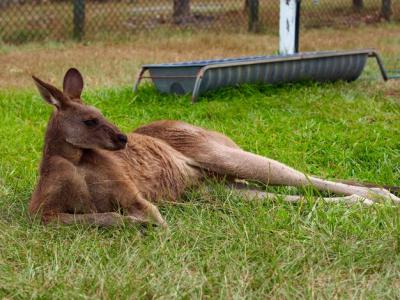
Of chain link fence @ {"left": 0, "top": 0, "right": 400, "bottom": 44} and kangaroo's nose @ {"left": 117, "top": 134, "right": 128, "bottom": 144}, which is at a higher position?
kangaroo's nose @ {"left": 117, "top": 134, "right": 128, "bottom": 144}

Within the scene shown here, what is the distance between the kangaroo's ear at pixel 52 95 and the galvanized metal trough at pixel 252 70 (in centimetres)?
289

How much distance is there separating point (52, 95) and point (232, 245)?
116 cm

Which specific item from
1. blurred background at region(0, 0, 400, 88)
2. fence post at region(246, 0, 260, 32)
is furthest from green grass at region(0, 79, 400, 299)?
fence post at region(246, 0, 260, 32)

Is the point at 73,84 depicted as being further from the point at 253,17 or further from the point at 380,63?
the point at 253,17

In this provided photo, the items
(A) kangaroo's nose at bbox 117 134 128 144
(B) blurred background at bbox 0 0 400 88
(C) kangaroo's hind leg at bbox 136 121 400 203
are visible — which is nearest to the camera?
(A) kangaroo's nose at bbox 117 134 128 144

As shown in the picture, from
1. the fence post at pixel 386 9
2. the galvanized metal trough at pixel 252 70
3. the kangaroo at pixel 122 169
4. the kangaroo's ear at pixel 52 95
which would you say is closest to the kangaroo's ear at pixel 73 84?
the kangaroo at pixel 122 169

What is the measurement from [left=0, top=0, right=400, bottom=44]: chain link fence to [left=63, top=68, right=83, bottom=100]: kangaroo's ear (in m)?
7.70

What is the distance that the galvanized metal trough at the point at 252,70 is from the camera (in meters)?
6.95

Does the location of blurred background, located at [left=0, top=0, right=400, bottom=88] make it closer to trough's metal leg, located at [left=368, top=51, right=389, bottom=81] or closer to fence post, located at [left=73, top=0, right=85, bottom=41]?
fence post, located at [left=73, top=0, right=85, bottom=41]

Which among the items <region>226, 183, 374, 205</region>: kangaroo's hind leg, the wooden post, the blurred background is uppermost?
the wooden post

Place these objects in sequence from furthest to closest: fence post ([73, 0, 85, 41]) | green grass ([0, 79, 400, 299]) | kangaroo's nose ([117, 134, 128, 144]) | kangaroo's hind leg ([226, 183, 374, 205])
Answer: fence post ([73, 0, 85, 41]) → kangaroo's hind leg ([226, 183, 374, 205]) → kangaroo's nose ([117, 134, 128, 144]) → green grass ([0, 79, 400, 299])

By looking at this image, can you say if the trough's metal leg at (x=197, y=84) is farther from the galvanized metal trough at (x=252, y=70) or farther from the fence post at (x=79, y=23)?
the fence post at (x=79, y=23)

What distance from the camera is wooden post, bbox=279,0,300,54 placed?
866 centimetres

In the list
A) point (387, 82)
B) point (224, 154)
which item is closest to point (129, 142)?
point (224, 154)
